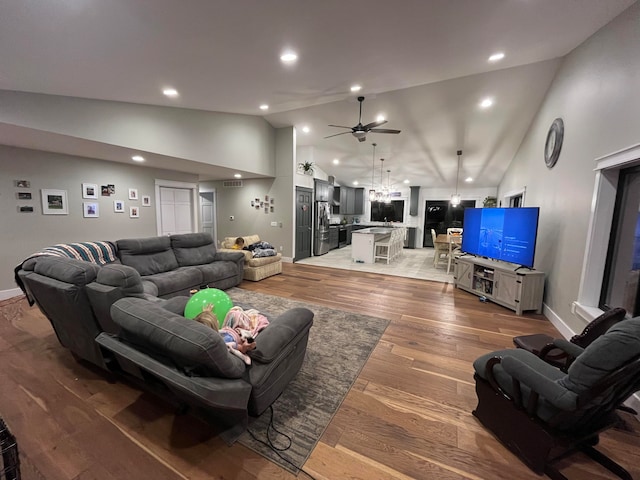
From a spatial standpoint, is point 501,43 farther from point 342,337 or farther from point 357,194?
point 357,194

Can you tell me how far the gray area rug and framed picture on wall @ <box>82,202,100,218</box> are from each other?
414cm

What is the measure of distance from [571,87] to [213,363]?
5.22m

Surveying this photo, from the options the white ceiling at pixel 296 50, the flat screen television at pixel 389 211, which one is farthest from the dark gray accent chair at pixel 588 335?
the flat screen television at pixel 389 211

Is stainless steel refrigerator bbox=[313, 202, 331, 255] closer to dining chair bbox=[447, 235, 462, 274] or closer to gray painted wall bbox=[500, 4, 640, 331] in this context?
dining chair bbox=[447, 235, 462, 274]

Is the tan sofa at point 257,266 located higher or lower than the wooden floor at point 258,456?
higher

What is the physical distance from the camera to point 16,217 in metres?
4.01

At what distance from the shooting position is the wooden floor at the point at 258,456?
1.44m

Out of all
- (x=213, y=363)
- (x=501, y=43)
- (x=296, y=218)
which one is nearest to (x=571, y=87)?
(x=501, y=43)

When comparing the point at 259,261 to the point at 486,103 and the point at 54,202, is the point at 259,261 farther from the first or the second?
the point at 486,103

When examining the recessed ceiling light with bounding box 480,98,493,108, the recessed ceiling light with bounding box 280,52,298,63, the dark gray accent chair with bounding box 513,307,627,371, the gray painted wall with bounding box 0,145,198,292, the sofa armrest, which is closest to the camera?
the sofa armrest

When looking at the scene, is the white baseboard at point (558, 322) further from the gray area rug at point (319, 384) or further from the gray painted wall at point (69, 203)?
the gray painted wall at point (69, 203)

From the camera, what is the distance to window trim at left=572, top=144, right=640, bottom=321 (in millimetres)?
2594

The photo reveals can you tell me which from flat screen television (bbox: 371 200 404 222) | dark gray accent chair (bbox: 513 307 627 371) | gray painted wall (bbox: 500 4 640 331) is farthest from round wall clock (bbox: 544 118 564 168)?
flat screen television (bbox: 371 200 404 222)

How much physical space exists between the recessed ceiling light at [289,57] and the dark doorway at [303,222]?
4.05m
